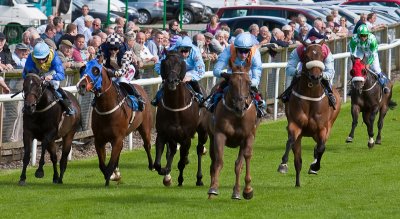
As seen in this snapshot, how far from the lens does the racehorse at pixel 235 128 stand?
1310cm

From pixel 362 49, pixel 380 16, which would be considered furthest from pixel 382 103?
pixel 380 16

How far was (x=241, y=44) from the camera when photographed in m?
13.5

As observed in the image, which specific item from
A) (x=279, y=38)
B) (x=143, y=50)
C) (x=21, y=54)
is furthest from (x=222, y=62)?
(x=279, y=38)

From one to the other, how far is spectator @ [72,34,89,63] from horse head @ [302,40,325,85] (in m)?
5.33

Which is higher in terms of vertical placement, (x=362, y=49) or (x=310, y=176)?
(x=362, y=49)

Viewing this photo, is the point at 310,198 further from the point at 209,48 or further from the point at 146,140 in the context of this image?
the point at 209,48

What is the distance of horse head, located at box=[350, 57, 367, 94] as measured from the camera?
19312mm

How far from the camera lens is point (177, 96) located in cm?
1483

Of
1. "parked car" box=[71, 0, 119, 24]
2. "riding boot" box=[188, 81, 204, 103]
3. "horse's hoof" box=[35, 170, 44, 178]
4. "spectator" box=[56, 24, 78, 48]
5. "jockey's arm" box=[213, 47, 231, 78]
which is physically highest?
"jockey's arm" box=[213, 47, 231, 78]

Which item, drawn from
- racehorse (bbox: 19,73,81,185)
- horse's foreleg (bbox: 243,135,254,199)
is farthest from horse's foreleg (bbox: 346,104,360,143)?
horse's foreleg (bbox: 243,135,254,199)

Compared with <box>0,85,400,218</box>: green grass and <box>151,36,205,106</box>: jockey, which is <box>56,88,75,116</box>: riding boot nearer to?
<box>0,85,400,218</box>: green grass

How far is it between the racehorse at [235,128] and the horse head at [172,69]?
3.01 feet

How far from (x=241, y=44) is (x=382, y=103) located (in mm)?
7049

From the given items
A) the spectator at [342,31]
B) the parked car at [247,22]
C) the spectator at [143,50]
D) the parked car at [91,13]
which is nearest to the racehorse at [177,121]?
the spectator at [143,50]
